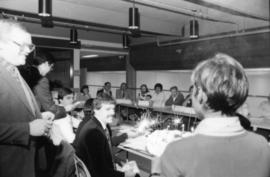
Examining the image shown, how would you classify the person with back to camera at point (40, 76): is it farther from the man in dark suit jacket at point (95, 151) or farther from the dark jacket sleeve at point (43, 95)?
the man in dark suit jacket at point (95, 151)

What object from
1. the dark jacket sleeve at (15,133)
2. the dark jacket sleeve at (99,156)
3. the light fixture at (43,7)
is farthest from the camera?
the light fixture at (43,7)

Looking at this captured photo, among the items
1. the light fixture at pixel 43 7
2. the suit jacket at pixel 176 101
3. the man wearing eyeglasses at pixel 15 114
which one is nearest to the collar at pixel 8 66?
the man wearing eyeglasses at pixel 15 114

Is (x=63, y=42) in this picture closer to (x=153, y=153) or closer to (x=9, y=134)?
(x=153, y=153)

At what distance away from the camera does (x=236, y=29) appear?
3.88 metres

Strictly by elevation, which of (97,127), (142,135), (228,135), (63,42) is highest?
(63,42)

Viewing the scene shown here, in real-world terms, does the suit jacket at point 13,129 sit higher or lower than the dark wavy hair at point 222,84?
lower

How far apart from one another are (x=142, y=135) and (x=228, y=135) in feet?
5.97

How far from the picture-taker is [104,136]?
1.72m

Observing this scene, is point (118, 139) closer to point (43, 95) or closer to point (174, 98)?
point (43, 95)

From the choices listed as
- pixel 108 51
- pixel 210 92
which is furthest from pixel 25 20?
pixel 210 92

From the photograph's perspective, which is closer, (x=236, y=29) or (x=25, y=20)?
(x=236, y=29)

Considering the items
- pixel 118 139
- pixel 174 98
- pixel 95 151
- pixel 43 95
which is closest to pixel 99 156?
pixel 95 151

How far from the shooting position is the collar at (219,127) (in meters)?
0.69

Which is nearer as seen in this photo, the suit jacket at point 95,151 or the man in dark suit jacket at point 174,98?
the suit jacket at point 95,151
